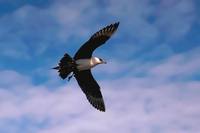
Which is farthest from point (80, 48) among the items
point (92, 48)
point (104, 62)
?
point (104, 62)

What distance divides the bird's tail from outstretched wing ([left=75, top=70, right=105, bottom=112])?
45.2 inches

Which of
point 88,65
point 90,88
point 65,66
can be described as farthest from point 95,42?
point 90,88

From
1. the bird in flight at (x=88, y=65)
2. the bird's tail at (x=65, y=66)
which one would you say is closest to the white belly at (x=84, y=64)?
the bird in flight at (x=88, y=65)

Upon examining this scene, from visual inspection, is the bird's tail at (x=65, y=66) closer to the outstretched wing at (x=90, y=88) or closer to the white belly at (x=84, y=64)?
the white belly at (x=84, y=64)

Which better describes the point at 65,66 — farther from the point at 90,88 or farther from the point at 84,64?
the point at 90,88

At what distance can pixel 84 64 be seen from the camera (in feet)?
54.1

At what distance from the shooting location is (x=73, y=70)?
16219mm

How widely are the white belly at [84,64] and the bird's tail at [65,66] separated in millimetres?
499

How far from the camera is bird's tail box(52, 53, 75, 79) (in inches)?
612

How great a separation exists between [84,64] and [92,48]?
2.21 ft

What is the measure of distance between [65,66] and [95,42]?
5.42 ft

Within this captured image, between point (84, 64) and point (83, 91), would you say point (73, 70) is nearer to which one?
point (84, 64)

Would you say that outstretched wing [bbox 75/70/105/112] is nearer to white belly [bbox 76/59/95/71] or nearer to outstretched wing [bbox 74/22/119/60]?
white belly [bbox 76/59/95/71]

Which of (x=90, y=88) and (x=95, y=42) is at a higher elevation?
(x=95, y=42)
